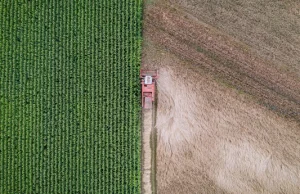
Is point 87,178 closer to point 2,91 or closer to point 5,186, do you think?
point 5,186

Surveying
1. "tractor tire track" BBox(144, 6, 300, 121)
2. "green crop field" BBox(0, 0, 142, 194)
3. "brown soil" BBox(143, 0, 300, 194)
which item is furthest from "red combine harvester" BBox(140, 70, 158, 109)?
"tractor tire track" BBox(144, 6, 300, 121)

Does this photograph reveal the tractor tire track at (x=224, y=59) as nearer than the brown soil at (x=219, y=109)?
No

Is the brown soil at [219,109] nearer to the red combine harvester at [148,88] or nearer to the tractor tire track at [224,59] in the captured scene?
the tractor tire track at [224,59]

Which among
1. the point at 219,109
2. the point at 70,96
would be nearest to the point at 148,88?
the point at 219,109

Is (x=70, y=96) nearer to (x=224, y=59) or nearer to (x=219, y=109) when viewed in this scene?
(x=219, y=109)

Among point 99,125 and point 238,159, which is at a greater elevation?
point 99,125

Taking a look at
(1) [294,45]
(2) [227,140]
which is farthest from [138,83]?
(1) [294,45]

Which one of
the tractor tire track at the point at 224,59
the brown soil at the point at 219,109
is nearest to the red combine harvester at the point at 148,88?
the brown soil at the point at 219,109
